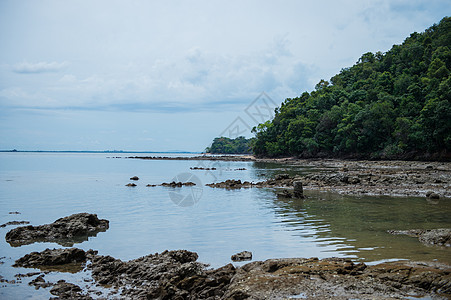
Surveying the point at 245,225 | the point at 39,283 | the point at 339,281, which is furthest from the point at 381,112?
the point at 39,283

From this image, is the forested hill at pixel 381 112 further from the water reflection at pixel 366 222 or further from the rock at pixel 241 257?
the rock at pixel 241 257

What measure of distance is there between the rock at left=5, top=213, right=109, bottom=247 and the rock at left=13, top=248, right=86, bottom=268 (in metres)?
2.40

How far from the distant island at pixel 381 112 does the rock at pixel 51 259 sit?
5336 centimetres

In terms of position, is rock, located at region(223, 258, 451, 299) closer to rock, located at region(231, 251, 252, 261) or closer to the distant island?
rock, located at region(231, 251, 252, 261)

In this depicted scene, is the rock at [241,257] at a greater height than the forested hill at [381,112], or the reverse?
the forested hill at [381,112]

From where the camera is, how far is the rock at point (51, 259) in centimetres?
926

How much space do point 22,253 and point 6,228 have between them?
474cm

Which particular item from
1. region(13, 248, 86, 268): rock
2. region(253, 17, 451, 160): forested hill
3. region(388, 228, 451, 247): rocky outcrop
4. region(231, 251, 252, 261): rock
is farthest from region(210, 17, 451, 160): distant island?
region(13, 248, 86, 268): rock

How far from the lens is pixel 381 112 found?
66.6 metres

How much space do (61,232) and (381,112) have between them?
6567cm

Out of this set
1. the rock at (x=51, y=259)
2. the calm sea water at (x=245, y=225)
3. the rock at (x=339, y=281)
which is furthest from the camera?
the calm sea water at (x=245, y=225)

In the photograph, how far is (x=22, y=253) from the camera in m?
→ 10.7

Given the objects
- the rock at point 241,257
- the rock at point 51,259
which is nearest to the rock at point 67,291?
the rock at point 51,259

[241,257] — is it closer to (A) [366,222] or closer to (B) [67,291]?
(B) [67,291]
